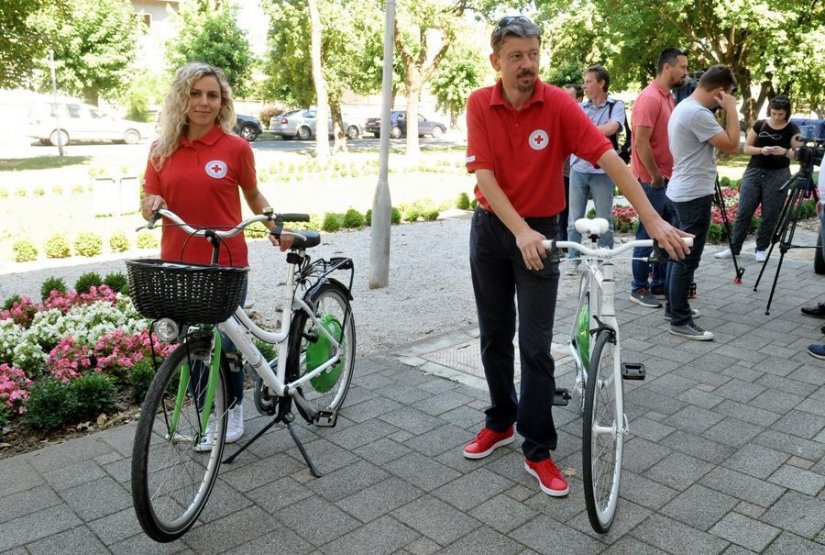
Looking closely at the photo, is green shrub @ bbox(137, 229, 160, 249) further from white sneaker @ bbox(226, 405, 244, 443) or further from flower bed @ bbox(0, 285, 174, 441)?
white sneaker @ bbox(226, 405, 244, 443)

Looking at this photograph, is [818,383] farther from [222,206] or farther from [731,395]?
[222,206]

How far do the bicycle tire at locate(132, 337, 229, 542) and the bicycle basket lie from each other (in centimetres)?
24

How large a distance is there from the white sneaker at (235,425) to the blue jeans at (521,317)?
54.7 inches

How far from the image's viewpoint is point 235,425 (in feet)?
13.5

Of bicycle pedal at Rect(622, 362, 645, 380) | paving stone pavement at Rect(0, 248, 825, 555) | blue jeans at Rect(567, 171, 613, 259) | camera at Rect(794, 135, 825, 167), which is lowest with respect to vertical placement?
paving stone pavement at Rect(0, 248, 825, 555)

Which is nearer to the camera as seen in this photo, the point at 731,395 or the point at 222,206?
the point at 222,206

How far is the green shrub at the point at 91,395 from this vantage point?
4391 millimetres

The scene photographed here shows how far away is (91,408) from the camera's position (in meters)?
4.45

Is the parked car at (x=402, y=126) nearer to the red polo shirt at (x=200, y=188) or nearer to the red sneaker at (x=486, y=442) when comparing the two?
the red polo shirt at (x=200, y=188)

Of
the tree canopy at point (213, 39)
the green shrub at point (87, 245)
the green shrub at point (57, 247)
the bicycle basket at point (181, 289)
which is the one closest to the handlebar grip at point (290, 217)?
the bicycle basket at point (181, 289)

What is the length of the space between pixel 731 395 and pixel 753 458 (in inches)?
37.0

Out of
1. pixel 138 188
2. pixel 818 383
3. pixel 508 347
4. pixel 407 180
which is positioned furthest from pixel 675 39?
pixel 508 347

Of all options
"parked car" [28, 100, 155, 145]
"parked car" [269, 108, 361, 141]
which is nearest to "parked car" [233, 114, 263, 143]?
"parked car" [269, 108, 361, 141]

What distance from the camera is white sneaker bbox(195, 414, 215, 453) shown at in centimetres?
333
